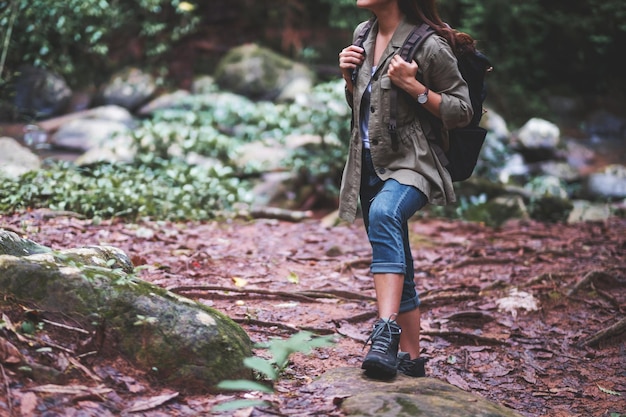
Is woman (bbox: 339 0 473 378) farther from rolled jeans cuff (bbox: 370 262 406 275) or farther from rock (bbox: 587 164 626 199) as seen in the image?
rock (bbox: 587 164 626 199)

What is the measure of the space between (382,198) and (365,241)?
3.62m

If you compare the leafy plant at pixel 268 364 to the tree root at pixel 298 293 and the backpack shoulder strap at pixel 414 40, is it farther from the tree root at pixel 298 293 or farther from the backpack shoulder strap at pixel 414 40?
the tree root at pixel 298 293

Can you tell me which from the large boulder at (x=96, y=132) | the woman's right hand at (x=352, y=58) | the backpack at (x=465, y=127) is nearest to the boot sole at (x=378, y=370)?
the backpack at (x=465, y=127)

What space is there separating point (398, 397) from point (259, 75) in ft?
37.8

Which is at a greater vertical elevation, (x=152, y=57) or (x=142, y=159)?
(x=152, y=57)

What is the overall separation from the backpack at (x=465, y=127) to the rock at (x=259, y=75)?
10.1 m

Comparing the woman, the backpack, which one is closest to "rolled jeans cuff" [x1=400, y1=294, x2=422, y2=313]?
the woman

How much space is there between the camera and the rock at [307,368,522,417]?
2.32m

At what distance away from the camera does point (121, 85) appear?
40.9 feet

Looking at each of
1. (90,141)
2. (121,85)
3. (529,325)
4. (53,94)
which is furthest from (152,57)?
(529,325)

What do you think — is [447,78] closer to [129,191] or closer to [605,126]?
[129,191]

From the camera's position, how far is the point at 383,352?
8.81 feet

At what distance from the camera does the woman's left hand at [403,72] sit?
2.80 meters

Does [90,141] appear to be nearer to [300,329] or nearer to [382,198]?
[300,329]
